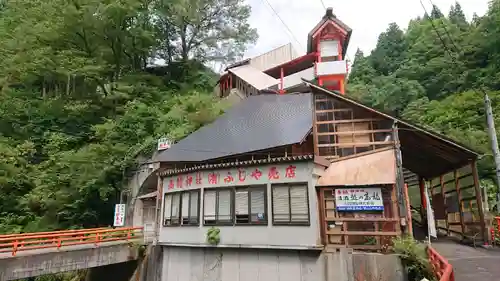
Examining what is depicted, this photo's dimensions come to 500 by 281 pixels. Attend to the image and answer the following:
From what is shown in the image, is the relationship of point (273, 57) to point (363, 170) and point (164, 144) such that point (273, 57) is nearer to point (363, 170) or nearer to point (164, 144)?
point (164, 144)

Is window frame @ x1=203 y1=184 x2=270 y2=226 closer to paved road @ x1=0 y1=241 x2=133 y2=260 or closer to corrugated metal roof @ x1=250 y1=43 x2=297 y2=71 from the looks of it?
paved road @ x1=0 y1=241 x2=133 y2=260

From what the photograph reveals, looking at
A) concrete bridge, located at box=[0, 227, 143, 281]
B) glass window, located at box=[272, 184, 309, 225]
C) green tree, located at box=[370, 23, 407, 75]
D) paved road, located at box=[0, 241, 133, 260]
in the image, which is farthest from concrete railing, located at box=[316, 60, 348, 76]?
green tree, located at box=[370, 23, 407, 75]

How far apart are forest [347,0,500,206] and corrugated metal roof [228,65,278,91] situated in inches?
293

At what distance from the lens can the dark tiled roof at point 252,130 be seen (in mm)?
13039

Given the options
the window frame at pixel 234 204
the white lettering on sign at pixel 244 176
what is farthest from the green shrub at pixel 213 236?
the white lettering on sign at pixel 244 176

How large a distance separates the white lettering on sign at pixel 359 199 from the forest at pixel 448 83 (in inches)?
396

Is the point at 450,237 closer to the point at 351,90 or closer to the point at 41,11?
the point at 351,90

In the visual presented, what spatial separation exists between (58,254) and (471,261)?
14836 millimetres

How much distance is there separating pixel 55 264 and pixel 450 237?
16880mm

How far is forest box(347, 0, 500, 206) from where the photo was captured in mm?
23250

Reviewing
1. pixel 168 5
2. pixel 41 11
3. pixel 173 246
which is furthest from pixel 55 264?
pixel 168 5

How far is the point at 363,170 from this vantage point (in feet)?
34.5

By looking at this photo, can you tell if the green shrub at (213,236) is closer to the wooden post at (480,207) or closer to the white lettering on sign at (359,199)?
the white lettering on sign at (359,199)

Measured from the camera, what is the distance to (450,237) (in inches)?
558
